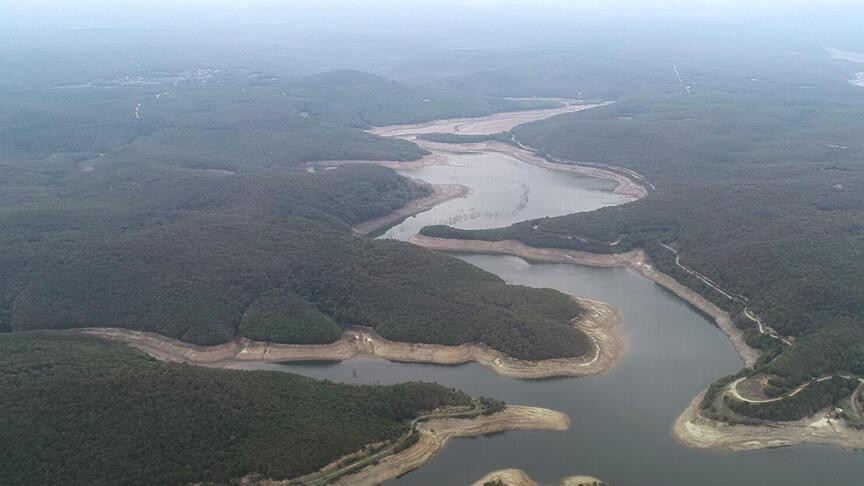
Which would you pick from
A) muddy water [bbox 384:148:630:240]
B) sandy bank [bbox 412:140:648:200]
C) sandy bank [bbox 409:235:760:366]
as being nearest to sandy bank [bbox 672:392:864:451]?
sandy bank [bbox 409:235:760:366]

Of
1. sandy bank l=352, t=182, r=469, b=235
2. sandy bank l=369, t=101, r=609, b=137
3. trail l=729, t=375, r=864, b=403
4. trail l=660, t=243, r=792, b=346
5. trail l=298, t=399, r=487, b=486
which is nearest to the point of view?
trail l=298, t=399, r=487, b=486

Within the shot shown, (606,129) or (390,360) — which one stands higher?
(606,129)

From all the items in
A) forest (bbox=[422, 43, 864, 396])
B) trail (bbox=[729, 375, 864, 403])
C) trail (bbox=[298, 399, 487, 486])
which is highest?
forest (bbox=[422, 43, 864, 396])

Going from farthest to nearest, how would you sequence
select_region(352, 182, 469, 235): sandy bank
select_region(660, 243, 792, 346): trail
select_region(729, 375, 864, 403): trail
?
select_region(352, 182, 469, 235): sandy bank < select_region(660, 243, 792, 346): trail < select_region(729, 375, 864, 403): trail

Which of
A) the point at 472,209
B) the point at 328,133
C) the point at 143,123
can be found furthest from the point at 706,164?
the point at 143,123

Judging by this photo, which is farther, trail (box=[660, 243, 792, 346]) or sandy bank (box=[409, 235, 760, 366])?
sandy bank (box=[409, 235, 760, 366])

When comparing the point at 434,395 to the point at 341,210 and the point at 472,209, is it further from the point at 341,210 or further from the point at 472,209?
the point at 472,209

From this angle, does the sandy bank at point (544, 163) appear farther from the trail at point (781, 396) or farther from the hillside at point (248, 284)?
the trail at point (781, 396)

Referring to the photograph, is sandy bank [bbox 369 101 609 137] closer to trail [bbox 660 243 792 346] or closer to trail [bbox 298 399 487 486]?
trail [bbox 660 243 792 346]
